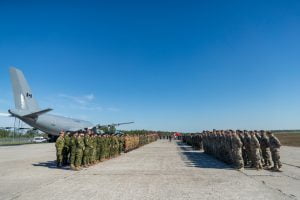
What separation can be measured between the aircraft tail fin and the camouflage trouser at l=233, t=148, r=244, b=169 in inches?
1050

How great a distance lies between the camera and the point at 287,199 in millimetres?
6250

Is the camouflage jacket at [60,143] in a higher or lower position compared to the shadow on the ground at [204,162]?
higher

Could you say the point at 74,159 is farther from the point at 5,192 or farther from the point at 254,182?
the point at 254,182

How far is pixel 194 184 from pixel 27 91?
1159 inches

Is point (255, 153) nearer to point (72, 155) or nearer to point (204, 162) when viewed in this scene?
point (204, 162)

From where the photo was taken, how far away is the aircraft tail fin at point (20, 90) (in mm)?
31203

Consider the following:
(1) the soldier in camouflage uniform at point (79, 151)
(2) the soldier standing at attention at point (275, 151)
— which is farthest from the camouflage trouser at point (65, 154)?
(2) the soldier standing at attention at point (275, 151)

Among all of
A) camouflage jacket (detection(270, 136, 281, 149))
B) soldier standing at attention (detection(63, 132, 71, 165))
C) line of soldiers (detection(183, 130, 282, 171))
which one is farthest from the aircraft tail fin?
camouflage jacket (detection(270, 136, 281, 149))

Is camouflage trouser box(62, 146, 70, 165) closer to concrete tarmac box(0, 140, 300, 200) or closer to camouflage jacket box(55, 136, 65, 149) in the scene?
camouflage jacket box(55, 136, 65, 149)

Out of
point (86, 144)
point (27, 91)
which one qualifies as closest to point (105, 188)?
Result: point (86, 144)

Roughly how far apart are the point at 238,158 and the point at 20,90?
27.1 meters

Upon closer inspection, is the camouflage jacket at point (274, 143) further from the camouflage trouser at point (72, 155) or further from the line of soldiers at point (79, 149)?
the camouflage trouser at point (72, 155)

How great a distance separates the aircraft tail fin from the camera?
31.2 metres

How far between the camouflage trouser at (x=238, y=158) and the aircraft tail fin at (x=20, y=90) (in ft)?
87.5
